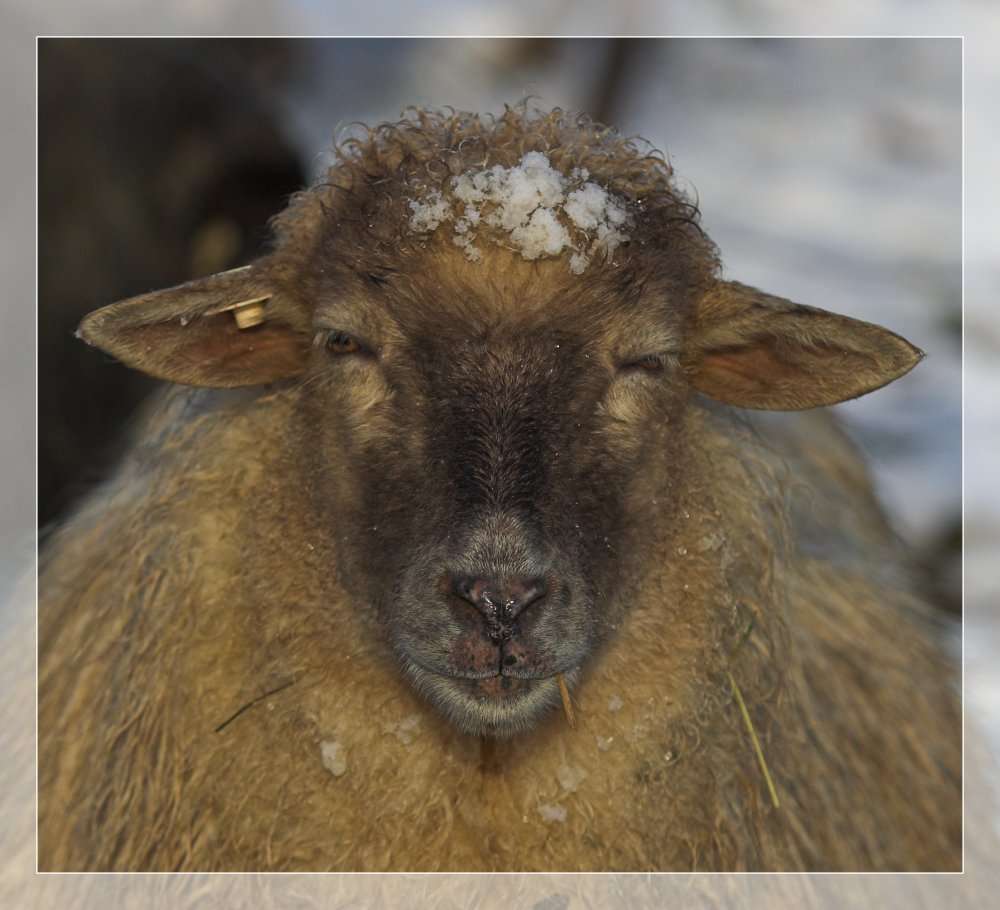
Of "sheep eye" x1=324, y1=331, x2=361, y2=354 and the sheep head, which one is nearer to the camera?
the sheep head

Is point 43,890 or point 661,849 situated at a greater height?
point 661,849

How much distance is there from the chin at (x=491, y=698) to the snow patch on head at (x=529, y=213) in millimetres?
951

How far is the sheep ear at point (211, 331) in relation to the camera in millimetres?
2615

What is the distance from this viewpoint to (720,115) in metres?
7.62

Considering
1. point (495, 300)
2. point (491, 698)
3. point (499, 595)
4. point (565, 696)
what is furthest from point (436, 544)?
point (495, 300)

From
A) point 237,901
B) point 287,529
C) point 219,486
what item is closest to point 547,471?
point 287,529

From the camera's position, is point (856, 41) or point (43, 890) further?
point (856, 41)

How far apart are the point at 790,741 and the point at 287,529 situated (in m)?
1.44

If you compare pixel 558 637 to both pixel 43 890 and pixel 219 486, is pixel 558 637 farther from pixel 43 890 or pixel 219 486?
pixel 43 890

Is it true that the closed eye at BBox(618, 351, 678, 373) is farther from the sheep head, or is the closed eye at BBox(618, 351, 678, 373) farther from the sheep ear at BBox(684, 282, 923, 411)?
the sheep ear at BBox(684, 282, 923, 411)

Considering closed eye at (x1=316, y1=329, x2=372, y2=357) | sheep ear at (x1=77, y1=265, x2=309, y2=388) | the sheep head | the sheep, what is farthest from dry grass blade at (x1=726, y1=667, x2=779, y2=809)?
sheep ear at (x1=77, y1=265, x2=309, y2=388)

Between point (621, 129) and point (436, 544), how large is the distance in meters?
5.51

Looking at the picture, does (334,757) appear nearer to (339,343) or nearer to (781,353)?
(339,343)

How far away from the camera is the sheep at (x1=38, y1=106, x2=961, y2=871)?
2.48 meters
